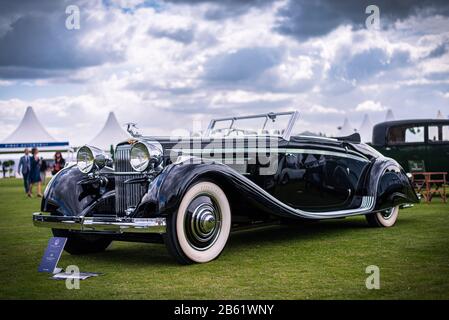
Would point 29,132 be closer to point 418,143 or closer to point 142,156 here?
point 418,143

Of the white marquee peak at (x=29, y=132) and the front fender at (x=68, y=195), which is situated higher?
the white marquee peak at (x=29, y=132)

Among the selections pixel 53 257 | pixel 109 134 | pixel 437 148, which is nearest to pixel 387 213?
pixel 53 257

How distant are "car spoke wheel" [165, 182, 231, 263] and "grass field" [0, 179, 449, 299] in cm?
14

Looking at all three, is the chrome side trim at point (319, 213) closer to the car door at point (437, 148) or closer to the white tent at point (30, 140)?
the car door at point (437, 148)

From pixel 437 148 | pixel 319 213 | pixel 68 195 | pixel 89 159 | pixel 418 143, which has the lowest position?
pixel 319 213

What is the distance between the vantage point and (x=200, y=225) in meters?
4.84

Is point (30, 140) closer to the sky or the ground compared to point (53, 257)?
closer to the sky

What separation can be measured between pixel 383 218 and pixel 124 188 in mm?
3922

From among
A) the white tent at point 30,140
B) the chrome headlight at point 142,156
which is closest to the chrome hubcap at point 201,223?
the chrome headlight at point 142,156

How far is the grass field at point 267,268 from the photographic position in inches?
151

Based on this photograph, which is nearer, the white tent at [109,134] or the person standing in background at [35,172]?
the person standing in background at [35,172]

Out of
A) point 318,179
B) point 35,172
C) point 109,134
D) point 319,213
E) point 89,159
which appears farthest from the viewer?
point 109,134

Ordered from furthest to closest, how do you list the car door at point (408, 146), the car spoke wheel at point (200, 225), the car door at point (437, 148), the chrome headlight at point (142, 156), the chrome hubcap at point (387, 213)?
the car door at point (408, 146) → the car door at point (437, 148) → the chrome hubcap at point (387, 213) → the chrome headlight at point (142, 156) → the car spoke wheel at point (200, 225)

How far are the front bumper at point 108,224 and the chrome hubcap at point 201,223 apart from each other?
1.12 feet
